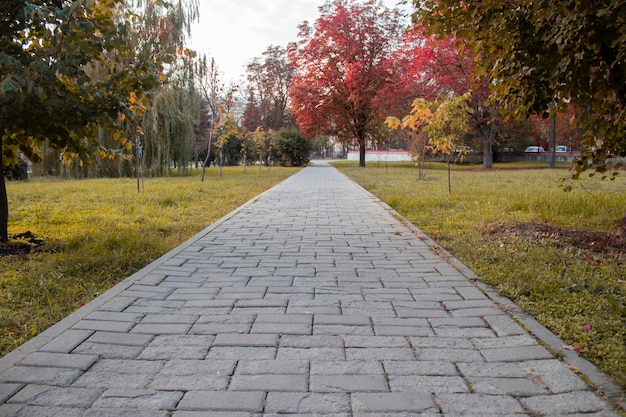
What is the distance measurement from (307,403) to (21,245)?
5.17 m

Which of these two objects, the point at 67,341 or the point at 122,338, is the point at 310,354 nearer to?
the point at 122,338

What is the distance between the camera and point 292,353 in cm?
273

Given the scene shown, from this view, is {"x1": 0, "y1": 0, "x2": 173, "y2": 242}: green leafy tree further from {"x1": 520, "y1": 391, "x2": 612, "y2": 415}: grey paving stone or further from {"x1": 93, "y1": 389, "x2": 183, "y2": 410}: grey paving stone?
{"x1": 520, "y1": 391, "x2": 612, "y2": 415}: grey paving stone

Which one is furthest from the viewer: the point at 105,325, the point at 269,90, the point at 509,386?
the point at 269,90

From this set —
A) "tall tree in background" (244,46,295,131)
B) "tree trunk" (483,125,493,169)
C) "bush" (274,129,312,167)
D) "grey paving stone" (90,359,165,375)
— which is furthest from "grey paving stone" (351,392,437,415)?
"tall tree in background" (244,46,295,131)

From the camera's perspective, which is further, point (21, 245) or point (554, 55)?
point (21, 245)

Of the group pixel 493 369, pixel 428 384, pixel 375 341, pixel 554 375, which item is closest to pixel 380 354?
pixel 375 341

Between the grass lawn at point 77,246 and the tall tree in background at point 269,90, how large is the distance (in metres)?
49.5

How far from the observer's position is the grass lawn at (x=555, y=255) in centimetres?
310

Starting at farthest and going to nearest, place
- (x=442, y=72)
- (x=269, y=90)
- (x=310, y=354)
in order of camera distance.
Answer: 1. (x=269, y=90)
2. (x=442, y=72)
3. (x=310, y=354)

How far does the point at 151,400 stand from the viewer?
222cm

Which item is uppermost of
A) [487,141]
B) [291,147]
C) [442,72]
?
[442,72]

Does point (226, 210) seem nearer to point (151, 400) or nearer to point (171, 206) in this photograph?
point (171, 206)

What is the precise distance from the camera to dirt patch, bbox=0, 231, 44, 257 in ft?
17.9
